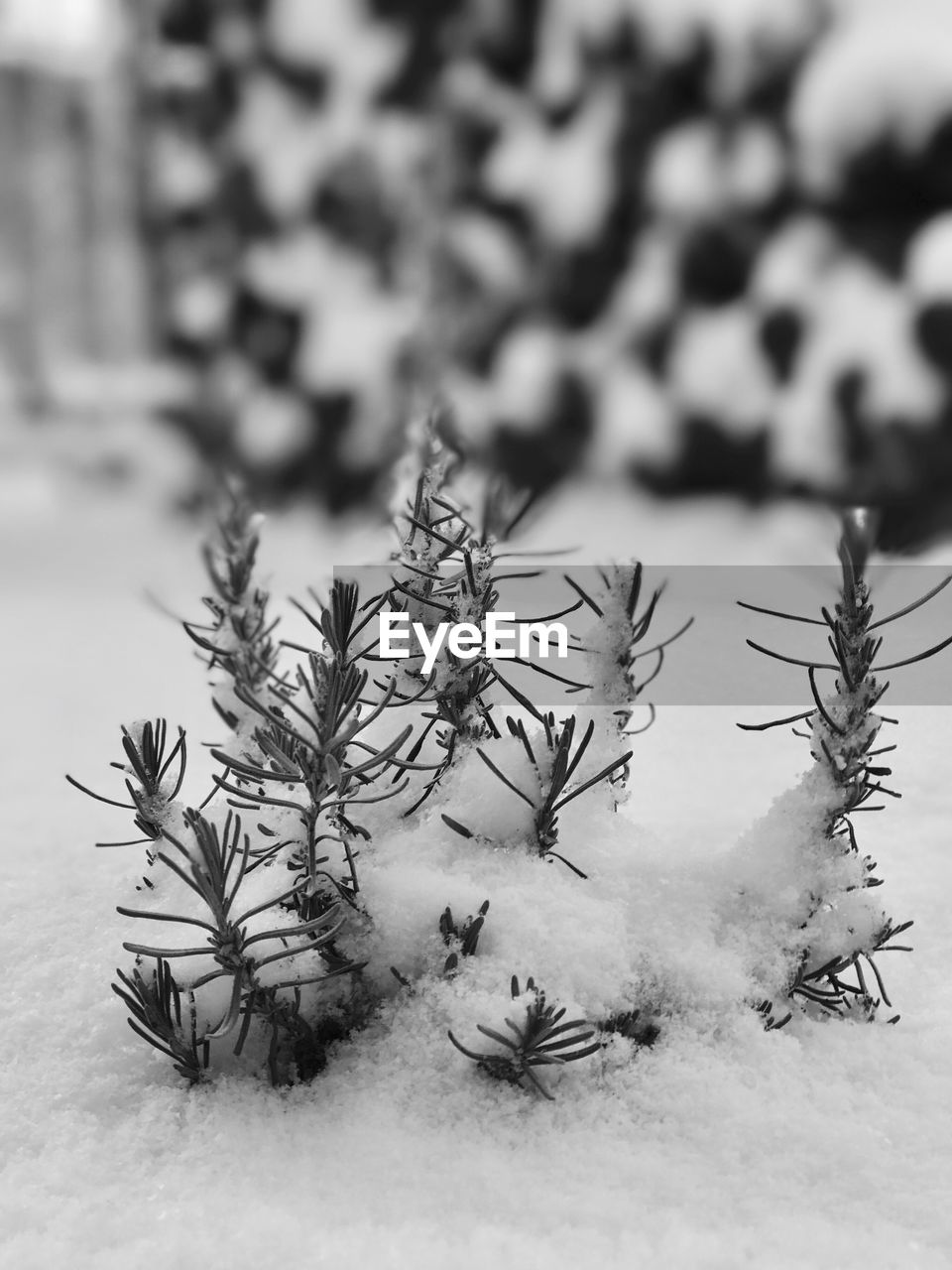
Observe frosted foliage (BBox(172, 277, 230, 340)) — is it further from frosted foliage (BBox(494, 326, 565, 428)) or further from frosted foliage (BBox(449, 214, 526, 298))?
frosted foliage (BBox(494, 326, 565, 428))

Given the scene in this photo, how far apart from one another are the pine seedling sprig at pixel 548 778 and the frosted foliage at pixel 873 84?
2628 mm

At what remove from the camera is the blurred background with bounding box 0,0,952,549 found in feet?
9.20

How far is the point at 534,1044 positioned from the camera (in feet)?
1.68

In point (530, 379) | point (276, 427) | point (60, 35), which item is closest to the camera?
point (530, 379)

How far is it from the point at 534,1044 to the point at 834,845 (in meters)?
0.21

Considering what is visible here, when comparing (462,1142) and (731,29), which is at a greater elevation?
(731,29)

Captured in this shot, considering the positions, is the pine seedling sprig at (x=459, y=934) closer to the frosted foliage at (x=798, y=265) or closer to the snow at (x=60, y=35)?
the frosted foliage at (x=798, y=265)

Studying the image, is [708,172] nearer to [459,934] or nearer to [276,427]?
[276,427]

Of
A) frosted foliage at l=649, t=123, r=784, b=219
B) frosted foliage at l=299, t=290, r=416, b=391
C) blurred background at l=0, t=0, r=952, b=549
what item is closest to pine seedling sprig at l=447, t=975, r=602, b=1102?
blurred background at l=0, t=0, r=952, b=549

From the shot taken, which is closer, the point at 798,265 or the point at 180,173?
the point at 798,265

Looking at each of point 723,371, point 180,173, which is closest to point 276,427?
point 180,173

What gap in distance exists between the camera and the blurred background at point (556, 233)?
2805 millimetres

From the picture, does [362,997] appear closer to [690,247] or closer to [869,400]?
[869,400]

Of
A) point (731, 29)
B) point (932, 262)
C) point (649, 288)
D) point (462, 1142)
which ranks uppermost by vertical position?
point (731, 29)
